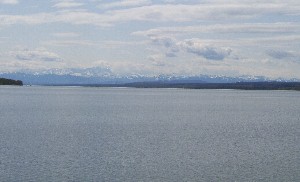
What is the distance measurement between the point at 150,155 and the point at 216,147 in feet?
24.9

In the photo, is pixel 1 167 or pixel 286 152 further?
pixel 286 152

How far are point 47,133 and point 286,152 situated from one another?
82.3ft

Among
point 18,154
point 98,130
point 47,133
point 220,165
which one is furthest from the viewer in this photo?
point 98,130

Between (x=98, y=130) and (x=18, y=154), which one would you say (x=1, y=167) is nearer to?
(x=18, y=154)

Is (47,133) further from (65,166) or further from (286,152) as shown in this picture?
(286,152)

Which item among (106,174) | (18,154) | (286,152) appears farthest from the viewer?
(286,152)

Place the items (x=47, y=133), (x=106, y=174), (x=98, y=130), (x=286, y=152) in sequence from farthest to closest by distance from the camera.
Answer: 1. (x=98, y=130)
2. (x=47, y=133)
3. (x=286, y=152)
4. (x=106, y=174)

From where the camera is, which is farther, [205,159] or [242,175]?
[205,159]

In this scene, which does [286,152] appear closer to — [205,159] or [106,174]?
[205,159]

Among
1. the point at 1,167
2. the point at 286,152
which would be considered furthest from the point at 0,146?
the point at 286,152

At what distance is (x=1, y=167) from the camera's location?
3375 centimetres

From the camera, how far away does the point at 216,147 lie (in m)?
44.4

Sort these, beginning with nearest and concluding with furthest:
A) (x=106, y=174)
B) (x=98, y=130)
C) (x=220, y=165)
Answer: (x=106, y=174)
(x=220, y=165)
(x=98, y=130)

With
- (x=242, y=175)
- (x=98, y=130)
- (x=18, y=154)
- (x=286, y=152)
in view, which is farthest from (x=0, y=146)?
(x=286, y=152)
